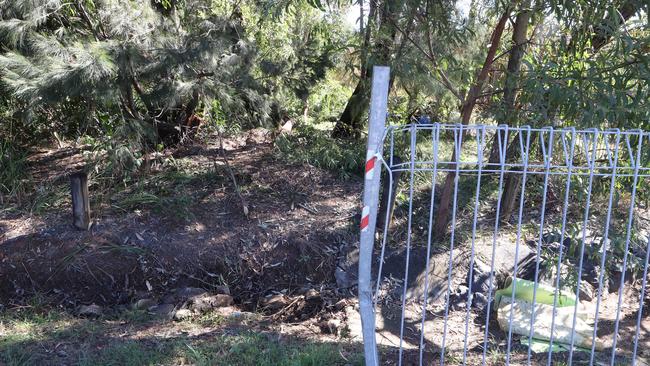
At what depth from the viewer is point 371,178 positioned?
9.82 ft

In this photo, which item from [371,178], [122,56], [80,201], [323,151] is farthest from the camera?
[323,151]

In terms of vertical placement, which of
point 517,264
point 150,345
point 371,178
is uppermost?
point 371,178

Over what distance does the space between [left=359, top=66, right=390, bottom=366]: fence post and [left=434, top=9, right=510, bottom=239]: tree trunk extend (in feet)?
8.52

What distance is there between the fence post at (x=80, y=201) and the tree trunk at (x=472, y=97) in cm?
376

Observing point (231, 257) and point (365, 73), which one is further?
point (365, 73)

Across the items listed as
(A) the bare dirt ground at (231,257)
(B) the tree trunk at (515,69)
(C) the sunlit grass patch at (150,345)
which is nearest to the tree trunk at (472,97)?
(B) the tree trunk at (515,69)

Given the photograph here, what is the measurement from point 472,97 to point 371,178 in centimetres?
298

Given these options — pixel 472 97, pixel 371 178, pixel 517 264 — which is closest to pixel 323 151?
pixel 472 97

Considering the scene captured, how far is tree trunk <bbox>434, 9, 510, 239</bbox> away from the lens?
17.6 feet

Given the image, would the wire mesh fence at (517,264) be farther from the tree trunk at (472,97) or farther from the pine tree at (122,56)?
the pine tree at (122,56)

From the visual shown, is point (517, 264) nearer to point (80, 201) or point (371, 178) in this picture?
point (371, 178)

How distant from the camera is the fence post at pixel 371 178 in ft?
9.70

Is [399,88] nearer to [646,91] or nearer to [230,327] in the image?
[646,91]

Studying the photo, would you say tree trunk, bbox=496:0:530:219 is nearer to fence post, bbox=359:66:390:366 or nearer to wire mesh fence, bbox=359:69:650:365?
wire mesh fence, bbox=359:69:650:365
